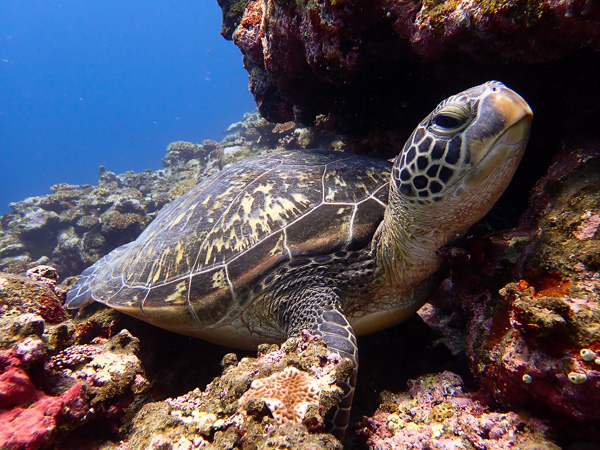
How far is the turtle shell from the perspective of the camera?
232cm

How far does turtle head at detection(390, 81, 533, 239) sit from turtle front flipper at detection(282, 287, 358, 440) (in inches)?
33.3

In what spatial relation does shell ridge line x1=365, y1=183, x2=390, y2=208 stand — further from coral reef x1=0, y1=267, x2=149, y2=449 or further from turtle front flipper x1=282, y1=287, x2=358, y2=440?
coral reef x1=0, y1=267, x2=149, y2=449

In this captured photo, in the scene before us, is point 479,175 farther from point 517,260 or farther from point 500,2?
point 500,2

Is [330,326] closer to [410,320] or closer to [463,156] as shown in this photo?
[410,320]

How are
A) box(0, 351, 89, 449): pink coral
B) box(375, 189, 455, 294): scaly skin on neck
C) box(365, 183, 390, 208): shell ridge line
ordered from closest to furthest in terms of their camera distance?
box(0, 351, 89, 449): pink coral → box(375, 189, 455, 294): scaly skin on neck → box(365, 183, 390, 208): shell ridge line

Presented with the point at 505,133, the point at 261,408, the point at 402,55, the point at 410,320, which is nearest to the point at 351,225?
the point at 410,320

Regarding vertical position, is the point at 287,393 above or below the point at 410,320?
above

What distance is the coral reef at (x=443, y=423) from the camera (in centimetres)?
125

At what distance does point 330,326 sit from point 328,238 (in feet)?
2.17

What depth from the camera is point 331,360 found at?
156 centimetres

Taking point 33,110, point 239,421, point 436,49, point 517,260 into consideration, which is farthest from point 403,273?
point 33,110

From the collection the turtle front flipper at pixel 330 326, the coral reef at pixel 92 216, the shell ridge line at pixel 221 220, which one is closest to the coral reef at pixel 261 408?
the turtle front flipper at pixel 330 326

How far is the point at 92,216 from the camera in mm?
9648

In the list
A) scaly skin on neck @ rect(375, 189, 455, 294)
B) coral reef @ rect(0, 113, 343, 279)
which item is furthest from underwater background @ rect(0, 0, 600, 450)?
coral reef @ rect(0, 113, 343, 279)
